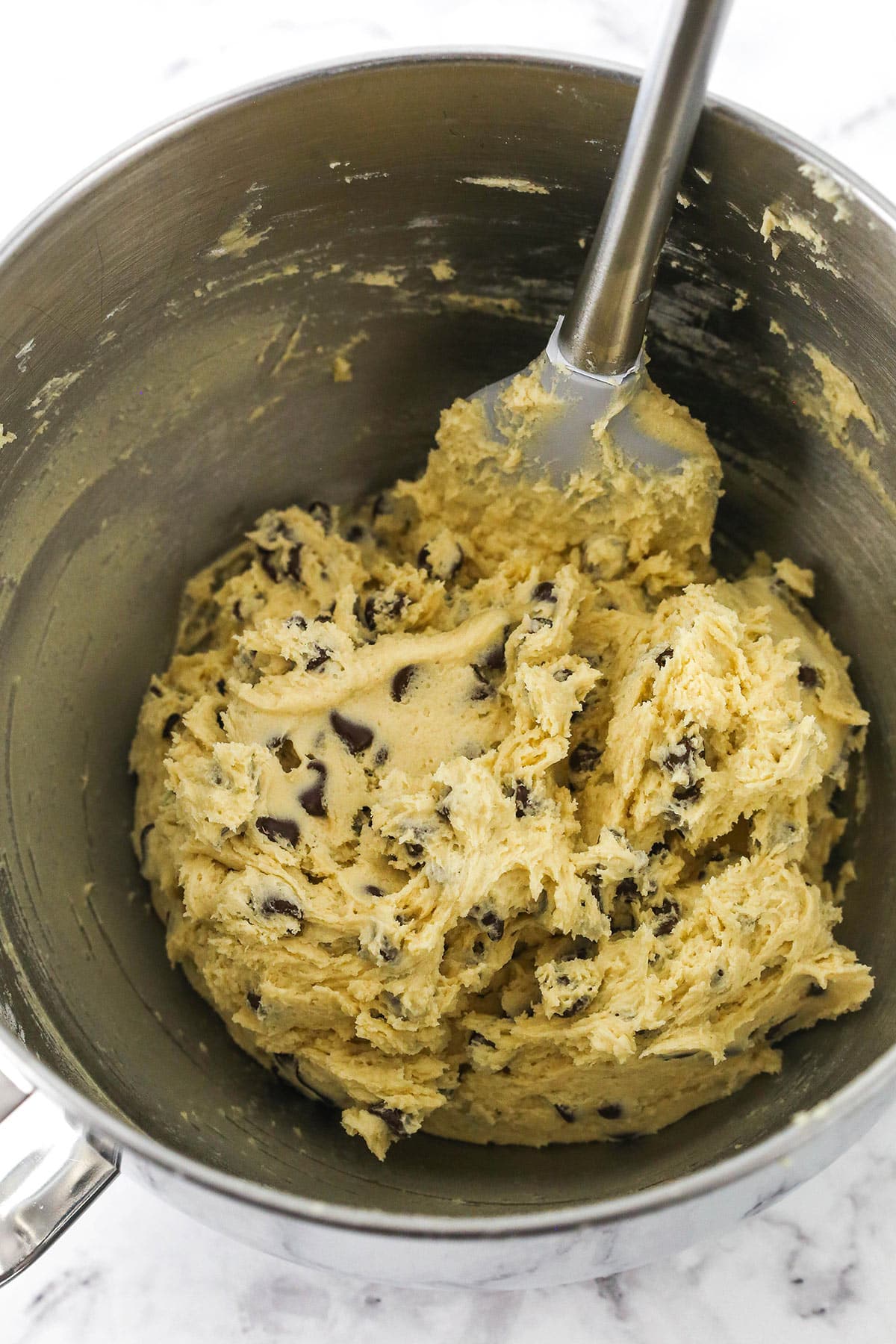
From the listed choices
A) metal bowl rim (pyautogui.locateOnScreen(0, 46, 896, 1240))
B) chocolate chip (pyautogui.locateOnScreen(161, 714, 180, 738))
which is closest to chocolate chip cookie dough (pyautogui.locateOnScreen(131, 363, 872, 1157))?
chocolate chip (pyautogui.locateOnScreen(161, 714, 180, 738))

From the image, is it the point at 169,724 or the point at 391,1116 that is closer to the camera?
the point at 391,1116

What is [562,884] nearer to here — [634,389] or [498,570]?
[498,570]

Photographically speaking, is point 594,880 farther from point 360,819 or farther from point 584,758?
point 360,819

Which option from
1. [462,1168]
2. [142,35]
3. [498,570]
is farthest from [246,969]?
[142,35]

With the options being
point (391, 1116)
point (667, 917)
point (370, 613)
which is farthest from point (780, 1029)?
point (370, 613)

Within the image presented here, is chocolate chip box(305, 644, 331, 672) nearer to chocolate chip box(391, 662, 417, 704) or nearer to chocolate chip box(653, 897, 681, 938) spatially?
chocolate chip box(391, 662, 417, 704)

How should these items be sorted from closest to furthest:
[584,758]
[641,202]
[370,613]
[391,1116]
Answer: [641,202] → [391,1116] → [584,758] → [370,613]
